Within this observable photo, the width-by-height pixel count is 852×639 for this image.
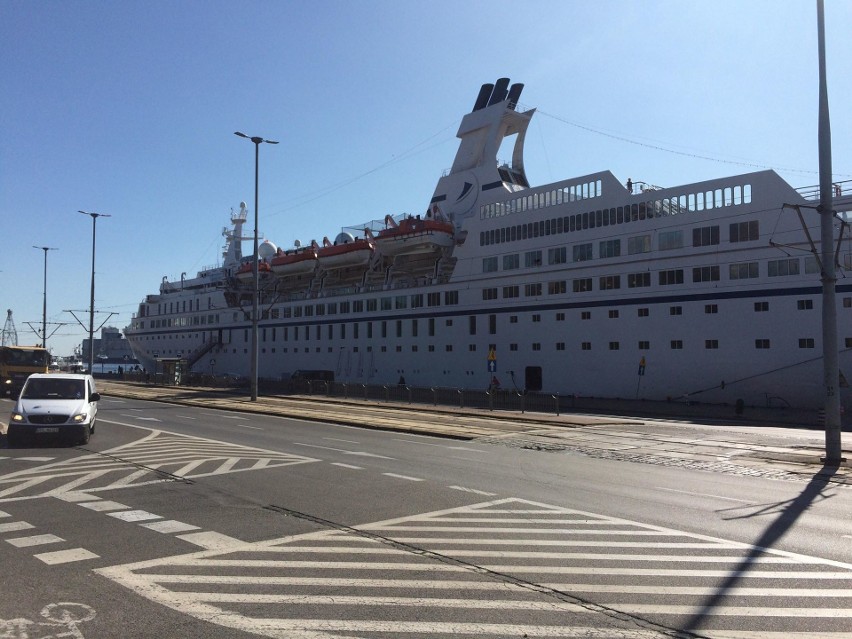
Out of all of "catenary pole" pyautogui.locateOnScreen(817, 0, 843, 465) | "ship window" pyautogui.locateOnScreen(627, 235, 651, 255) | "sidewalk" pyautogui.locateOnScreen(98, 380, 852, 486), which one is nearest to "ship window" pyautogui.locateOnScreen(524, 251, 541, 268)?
"ship window" pyautogui.locateOnScreen(627, 235, 651, 255)

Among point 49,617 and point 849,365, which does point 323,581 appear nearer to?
point 49,617

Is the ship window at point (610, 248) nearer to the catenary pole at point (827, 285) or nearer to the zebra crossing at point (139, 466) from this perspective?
the catenary pole at point (827, 285)

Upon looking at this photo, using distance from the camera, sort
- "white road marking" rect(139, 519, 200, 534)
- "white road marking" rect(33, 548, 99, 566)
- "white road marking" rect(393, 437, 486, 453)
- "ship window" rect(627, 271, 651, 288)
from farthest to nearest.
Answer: "ship window" rect(627, 271, 651, 288), "white road marking" rect(393, 437, 486, 453), "white road marking" rect(139, 519, 200, 534), "white road marking" rect(33, 548, 99, 566)

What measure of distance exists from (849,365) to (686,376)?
8.40m

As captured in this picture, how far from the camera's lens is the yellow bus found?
35.4 meters

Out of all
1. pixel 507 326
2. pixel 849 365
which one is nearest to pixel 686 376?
pixel 849 365

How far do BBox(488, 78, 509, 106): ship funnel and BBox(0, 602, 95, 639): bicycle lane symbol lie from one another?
5244 cm

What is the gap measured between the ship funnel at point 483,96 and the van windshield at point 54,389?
4415 cm

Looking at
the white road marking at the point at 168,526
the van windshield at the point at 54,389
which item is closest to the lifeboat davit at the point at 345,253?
the van windshield at the point at 54,389

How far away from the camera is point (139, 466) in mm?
12844

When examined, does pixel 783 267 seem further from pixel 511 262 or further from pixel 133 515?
pixel 133 515

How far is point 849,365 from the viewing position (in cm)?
3262

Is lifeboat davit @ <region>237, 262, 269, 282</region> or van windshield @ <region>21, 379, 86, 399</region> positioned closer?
van windshield @ <region>21, 379, 86, 399</region>

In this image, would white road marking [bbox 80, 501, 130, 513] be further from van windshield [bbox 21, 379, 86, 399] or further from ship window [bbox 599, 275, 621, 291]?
ship window [bbox 599, 275, 621, 291]
